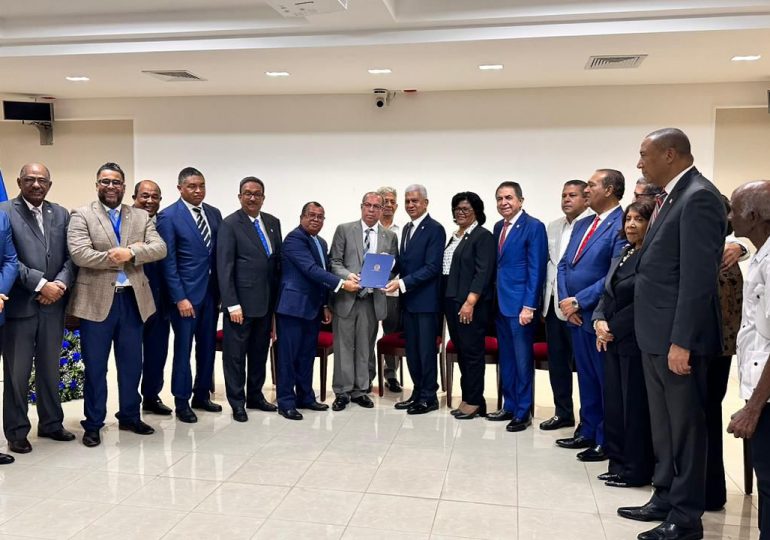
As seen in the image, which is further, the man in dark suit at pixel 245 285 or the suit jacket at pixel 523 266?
the man in dark suit at pixel 245 285

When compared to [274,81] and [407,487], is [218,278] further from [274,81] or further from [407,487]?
[274,81]

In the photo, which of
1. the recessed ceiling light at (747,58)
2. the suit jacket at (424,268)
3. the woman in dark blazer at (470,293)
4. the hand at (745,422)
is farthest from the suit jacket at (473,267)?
the recessed ceiling light at (747,58)

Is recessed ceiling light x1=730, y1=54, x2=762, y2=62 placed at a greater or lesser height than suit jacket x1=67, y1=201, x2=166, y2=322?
greater

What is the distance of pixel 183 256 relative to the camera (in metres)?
4.51

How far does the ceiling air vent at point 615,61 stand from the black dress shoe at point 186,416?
4448mm

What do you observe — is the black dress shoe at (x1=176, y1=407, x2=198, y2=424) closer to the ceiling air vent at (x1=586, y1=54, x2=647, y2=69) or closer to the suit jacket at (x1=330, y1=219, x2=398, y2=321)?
the suit jacket at (x1=330, y1=219, x2=398, y2=321)

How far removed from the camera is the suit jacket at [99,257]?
3.89 meters

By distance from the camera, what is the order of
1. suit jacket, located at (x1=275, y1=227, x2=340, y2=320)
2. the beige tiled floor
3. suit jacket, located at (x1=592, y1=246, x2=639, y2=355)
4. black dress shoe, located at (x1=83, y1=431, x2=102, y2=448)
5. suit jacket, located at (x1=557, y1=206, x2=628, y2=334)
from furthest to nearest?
1. suit jacket, located at (x1=275, y1=227, x2=340, y2=320)
2. black dress shoe, located at (x1=83, y1=431, x2=102, y2=448)
3. suit jacket, located at (x1=557, y1=206, x2=628, y2=334)
4. suit jacket, located at (x1=592, y1=246, x2=639, y2=355)
5. the beige tiled floor

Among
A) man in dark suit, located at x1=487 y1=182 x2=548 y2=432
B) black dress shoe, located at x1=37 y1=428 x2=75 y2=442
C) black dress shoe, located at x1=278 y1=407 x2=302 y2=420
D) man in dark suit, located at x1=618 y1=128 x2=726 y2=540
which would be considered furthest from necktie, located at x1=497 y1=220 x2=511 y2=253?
black dress shoe, located at x1=37 y1=428 x2=75 y2=442

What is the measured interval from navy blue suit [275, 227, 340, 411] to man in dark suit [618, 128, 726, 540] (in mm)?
2427

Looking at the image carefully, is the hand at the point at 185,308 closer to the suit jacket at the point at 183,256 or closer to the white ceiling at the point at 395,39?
the suit jacket at the point at 183,256

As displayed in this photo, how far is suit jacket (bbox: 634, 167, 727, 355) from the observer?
101 inches

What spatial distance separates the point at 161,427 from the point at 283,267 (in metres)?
1.38

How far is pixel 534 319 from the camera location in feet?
15.0
